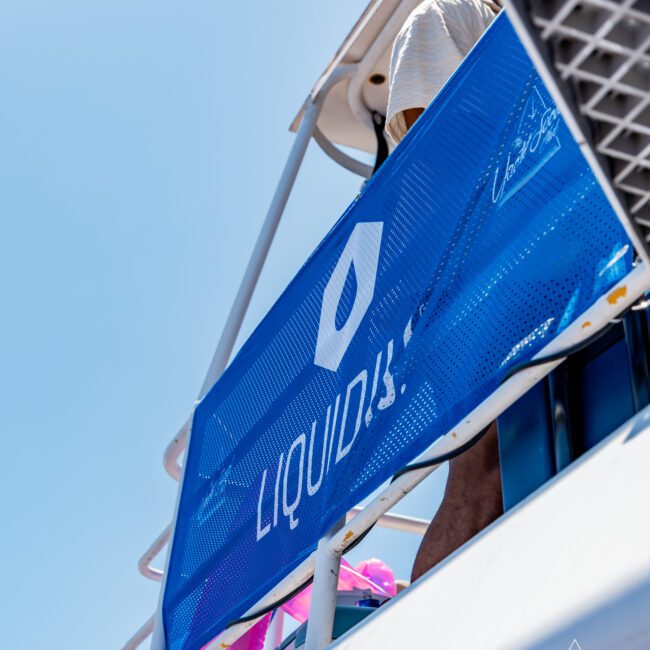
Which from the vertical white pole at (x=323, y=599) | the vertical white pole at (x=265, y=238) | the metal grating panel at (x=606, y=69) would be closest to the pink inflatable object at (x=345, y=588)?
the vertical white pole at (x=265, y=238)

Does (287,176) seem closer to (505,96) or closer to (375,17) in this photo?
(375,17)

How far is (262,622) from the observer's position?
3.00 m

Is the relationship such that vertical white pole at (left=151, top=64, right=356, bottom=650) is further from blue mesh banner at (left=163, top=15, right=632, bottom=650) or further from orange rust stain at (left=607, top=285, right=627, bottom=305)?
orange rust stain at (left=607, top=285, right=627, bottom=305)

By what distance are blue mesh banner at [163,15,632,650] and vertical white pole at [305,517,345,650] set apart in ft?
0.19

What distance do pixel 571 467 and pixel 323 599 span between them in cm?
66

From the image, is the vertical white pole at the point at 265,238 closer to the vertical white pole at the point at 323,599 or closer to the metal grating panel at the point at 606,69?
the vertical white pole at the point at 323,599

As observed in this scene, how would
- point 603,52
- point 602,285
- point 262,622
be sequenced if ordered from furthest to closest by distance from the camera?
point 262,622 → point 602,285 → point 603,52

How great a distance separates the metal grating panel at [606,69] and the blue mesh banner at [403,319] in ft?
1.17

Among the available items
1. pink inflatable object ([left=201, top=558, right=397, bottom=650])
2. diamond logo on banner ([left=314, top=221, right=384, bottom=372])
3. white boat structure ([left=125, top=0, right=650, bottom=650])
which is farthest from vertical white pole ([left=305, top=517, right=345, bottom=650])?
pink inflatable object ([left=201, top=558, right=397, bottom=650])

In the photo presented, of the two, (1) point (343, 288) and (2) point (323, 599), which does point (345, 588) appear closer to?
(1) point (343, 288)

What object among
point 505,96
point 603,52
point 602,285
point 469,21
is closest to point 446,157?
point 505,96

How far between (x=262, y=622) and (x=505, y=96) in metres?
1.75

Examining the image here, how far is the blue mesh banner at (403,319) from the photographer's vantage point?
145 centimetres

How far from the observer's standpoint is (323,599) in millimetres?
1690
